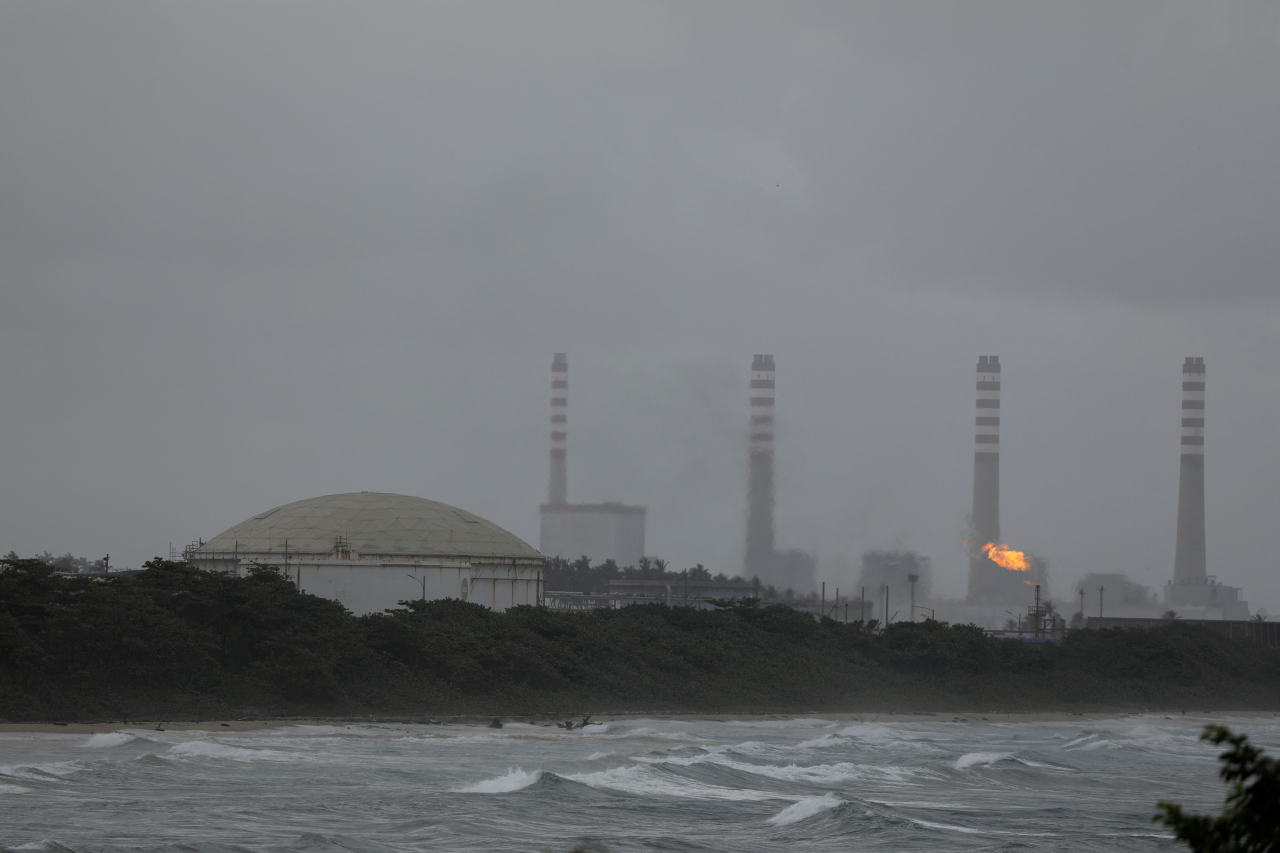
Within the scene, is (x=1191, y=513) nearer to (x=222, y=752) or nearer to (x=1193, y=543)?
(x=1193, y=543)

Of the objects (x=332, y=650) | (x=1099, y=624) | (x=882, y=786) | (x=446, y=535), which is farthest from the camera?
(x=1099, y=624)

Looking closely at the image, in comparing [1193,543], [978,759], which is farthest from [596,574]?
[978,759]

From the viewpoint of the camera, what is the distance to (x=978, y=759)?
48281mm

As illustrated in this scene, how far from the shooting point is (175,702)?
53.3m

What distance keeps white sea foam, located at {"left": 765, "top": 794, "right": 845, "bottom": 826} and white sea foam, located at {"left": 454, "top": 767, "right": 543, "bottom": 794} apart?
728 centimetres

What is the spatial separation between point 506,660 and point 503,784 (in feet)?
89.4

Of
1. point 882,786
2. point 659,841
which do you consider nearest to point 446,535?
point 882,786

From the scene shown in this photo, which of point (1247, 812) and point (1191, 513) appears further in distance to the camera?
point (1191, 513)

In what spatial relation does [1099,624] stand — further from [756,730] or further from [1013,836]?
[1013,836]

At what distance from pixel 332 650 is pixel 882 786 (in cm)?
2797

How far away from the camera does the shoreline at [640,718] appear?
4884 centimetres

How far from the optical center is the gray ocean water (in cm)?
2938

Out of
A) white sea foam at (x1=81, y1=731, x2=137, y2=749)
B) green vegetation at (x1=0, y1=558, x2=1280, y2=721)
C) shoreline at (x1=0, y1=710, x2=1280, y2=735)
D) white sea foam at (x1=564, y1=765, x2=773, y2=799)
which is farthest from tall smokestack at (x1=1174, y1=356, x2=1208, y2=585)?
white sea foam at (x1=81, y1=731, x2=137, y2=749)

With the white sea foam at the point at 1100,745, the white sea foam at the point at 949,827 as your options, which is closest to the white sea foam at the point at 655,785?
the white sea foam at the point at 949,827
